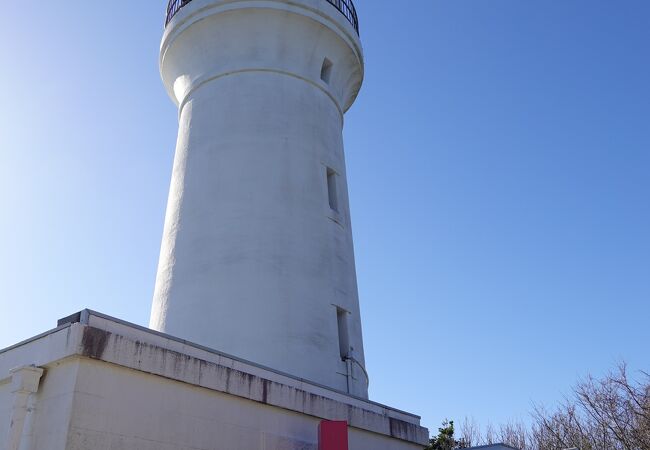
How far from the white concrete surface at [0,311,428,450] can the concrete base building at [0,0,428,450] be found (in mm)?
19

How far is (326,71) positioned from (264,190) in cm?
437

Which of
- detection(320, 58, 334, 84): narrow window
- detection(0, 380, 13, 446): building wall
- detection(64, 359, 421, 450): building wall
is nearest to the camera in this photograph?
detection(64, 359, 421, 450): building wall

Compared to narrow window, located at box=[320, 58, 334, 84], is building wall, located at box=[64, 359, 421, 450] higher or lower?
lower

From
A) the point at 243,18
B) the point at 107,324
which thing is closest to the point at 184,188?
the point at 243,18

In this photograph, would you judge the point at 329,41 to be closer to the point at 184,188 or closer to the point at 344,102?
the point at 344,102

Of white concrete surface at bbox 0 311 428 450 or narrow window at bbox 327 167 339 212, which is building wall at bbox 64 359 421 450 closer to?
white concrete surface at bbox 0 311 428 450

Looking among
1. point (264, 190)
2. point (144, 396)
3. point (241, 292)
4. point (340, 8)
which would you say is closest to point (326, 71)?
point (340, 8)

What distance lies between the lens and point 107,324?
8078 mm

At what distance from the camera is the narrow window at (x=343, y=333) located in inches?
530

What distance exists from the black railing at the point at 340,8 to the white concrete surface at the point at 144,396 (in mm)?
10558

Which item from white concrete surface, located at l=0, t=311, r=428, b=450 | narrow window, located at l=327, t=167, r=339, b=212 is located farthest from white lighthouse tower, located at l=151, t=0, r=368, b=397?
white concrete surface, located at l=0, t=311, r=428, b=450

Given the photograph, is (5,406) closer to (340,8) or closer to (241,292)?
(241,292)

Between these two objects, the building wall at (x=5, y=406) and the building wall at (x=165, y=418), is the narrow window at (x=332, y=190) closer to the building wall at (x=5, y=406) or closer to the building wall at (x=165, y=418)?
the building wall at (x=165, y=418)

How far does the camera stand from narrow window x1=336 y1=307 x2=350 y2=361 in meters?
13.5
